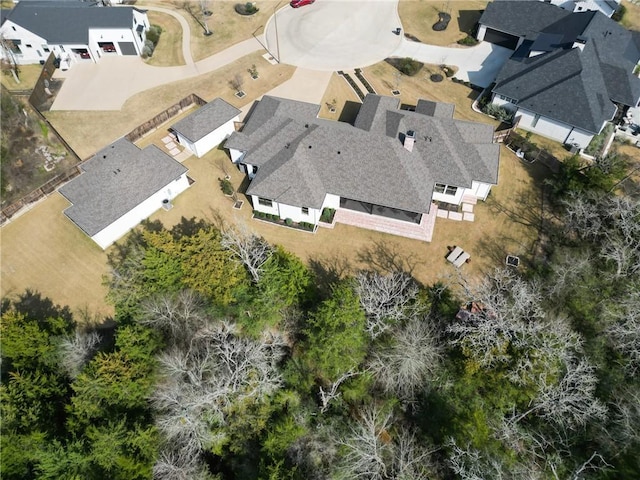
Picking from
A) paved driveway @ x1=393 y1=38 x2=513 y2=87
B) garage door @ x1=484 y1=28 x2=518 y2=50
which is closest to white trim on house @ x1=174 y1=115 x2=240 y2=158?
paved driveway @ x1=393 y1=38 x2=513 y2=87

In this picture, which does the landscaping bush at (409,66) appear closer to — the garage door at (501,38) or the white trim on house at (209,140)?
the garage door at (501,38)

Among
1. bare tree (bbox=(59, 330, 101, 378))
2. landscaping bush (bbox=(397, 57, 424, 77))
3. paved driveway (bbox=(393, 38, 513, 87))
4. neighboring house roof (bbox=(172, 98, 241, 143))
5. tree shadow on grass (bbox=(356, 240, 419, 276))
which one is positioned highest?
paved driveway (bbox=(393, 38, 513, 87))

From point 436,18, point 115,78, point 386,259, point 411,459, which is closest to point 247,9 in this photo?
point 115,78

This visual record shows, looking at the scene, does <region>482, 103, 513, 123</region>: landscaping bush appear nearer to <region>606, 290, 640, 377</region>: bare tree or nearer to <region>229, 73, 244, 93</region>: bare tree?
<region>606, 290, 640, 377</region>: bare tree

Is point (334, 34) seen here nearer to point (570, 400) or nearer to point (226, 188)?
point (226, 188)

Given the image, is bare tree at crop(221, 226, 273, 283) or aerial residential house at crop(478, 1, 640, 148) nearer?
bare tree at crop(221, 226, 273, 283)


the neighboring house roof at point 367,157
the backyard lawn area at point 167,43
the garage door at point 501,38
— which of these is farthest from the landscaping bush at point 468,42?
the backyard lawn area at point 167,43
